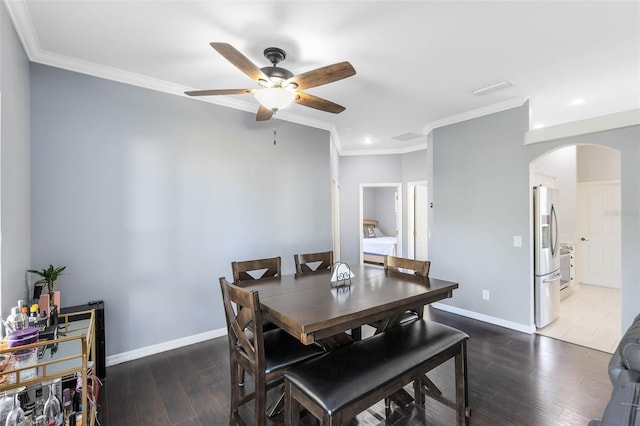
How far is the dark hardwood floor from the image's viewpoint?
1991 mm

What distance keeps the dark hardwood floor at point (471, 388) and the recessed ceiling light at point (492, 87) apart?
2.79 metres

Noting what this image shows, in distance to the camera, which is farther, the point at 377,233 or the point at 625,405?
the point at 377,233

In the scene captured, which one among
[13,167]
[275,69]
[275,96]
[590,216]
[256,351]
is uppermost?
[275,69]

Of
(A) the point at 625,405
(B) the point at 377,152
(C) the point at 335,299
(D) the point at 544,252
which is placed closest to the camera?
(A) the point at 625,405

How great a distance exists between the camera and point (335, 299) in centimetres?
178

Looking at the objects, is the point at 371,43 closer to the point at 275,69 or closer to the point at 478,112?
the point at 275,69

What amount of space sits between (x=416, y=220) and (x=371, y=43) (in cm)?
463

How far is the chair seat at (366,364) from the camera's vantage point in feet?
4.45

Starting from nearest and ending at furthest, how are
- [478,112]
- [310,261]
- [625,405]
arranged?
[625,405] → [310,261] → [478,112]

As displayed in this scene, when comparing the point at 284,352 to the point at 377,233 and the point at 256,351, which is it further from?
the point at 377,233

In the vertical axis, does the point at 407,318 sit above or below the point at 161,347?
above

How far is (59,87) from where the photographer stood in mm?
2516

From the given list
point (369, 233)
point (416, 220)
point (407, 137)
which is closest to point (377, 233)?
point (369, 233)

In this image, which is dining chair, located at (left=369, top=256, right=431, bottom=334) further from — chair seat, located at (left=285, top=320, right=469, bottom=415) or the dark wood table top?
chair seat, located at (left=285, top=320, right=469, bottom=415)
